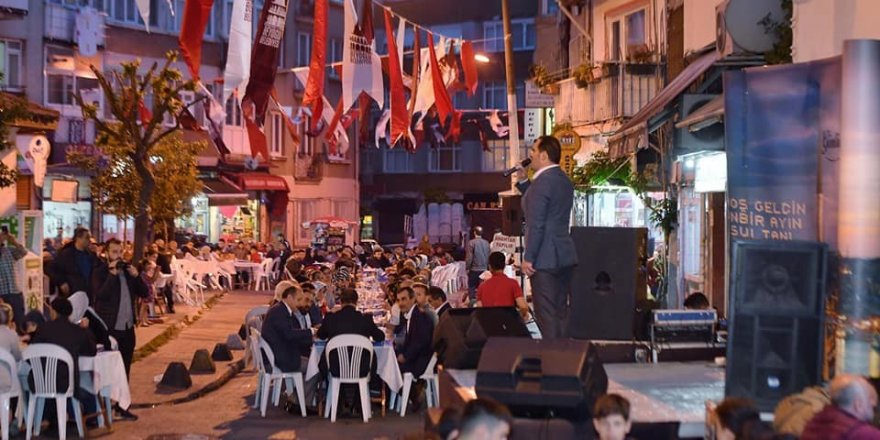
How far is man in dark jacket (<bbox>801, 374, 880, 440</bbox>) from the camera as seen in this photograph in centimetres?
617

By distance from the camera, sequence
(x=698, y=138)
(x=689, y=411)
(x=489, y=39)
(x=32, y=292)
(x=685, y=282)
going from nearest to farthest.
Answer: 1. (x=689, y=411)
2. (x=698, y=138)
3. (x=685, y=282)
4. (x=32, y=292)
5. (x=489, y=39)

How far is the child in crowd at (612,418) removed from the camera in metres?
6.60

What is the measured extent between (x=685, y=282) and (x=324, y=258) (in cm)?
1386

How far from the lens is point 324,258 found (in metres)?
30.6

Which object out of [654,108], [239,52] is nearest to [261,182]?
[239,52]

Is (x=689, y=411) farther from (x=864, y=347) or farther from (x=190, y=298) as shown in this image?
(x=190, y=298)

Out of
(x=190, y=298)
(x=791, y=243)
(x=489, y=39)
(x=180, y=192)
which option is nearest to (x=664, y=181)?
(x=791, y=243)

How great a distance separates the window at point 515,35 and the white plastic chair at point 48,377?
160 feet

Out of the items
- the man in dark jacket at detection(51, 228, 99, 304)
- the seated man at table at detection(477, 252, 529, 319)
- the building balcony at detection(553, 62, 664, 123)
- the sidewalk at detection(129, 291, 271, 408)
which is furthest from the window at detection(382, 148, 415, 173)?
the seated man at table at detection(477, 252, 529, 319)

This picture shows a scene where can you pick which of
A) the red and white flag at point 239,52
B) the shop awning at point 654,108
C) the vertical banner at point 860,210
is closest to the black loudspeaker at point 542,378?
the vertical banner at point 860,210

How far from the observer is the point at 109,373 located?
12.6m

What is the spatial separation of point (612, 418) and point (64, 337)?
7050 millimetres

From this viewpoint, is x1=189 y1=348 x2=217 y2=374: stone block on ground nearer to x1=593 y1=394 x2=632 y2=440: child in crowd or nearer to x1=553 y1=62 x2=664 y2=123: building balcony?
x1=553 y1=62 x2=664 y2=123: building balcony

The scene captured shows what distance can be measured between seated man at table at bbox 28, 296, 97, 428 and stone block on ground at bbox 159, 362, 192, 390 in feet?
11.5
